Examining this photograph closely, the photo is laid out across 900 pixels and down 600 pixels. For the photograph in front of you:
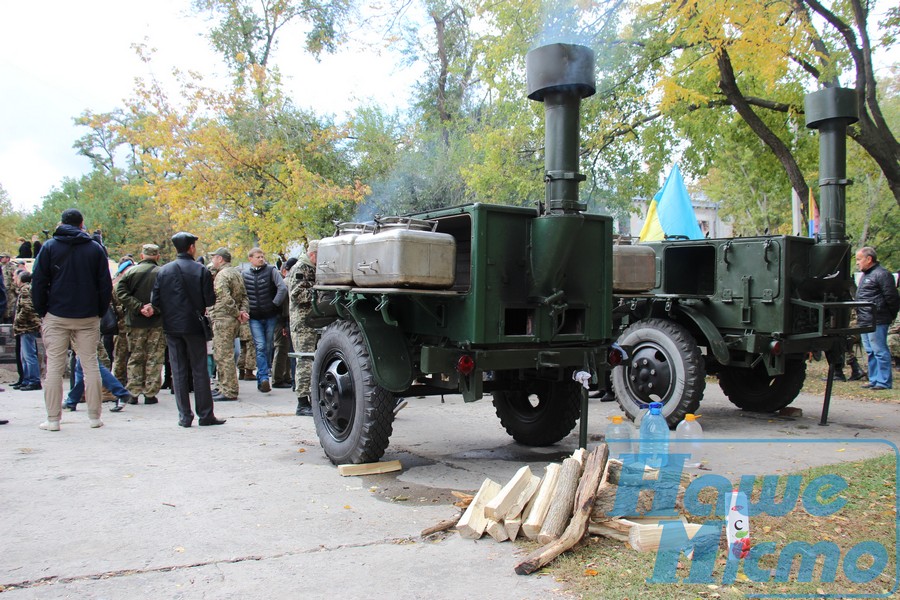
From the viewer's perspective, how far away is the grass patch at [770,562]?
3463mm

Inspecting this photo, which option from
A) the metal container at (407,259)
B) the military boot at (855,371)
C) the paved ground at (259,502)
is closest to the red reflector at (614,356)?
the paved ground at (259,502)

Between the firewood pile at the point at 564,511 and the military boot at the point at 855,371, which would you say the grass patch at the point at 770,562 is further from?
the military boot at the point at 855,371

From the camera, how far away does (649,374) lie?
812cm

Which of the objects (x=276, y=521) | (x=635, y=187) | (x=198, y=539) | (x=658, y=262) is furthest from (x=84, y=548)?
(x=635, y=187)

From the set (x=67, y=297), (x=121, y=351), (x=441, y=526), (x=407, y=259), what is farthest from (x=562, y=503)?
(x=121, y=351)

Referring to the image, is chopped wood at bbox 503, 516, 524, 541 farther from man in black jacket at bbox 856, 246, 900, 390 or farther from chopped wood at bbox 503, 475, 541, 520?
man in black jacket at bbox 856, 246, 900, 390

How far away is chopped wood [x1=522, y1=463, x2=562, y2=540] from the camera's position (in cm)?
420

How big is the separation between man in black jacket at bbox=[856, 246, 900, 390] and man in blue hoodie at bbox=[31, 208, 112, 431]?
10058 mm

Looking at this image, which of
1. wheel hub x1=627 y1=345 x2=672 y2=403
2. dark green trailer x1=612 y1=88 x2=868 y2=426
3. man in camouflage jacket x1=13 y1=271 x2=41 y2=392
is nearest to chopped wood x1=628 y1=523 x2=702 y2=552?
dark green trailer x1=612 y1=88 x2=868 y2=426

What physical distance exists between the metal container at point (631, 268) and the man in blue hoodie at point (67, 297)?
4.89 metres

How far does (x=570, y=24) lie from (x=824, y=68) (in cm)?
475

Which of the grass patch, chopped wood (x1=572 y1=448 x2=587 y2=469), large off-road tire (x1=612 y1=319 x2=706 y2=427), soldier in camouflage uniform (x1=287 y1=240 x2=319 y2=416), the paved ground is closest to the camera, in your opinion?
the grass patch

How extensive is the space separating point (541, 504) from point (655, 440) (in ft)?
7.09

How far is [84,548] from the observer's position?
404cm
